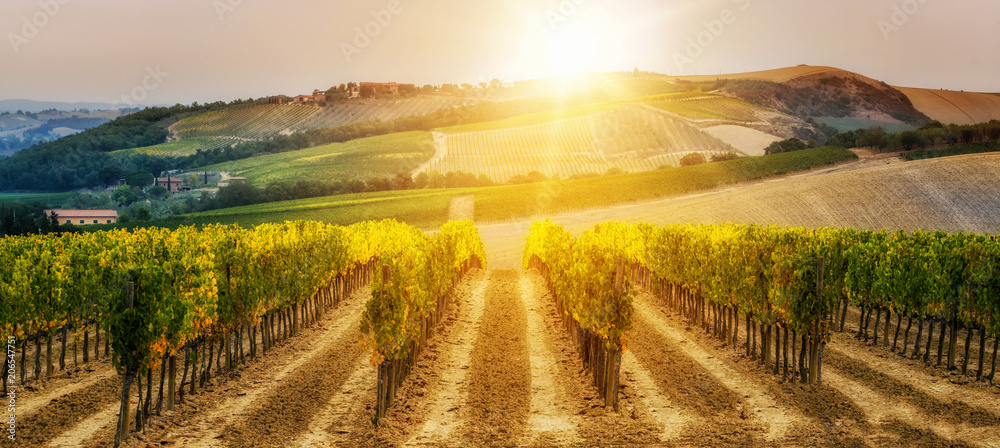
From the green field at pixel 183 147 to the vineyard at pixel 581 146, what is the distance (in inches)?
2327

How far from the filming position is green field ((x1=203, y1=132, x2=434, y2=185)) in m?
122

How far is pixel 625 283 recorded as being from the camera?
672 inches

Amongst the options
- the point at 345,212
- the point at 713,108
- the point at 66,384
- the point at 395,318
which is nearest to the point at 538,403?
the point at 395,318

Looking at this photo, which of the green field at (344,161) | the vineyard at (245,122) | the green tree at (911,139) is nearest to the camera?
the green tree at (911,139)

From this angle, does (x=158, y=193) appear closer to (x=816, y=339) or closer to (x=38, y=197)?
(x=38, y=197)

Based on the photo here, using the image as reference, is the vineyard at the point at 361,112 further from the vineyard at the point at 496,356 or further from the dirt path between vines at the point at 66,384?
the dirt path between vines at the point at 66,384

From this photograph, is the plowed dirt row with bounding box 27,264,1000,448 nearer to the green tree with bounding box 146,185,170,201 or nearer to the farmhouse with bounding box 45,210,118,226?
the farmhouse with bounding box 45,210,118,226

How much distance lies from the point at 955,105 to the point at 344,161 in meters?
130

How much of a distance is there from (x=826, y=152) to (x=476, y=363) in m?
94.9

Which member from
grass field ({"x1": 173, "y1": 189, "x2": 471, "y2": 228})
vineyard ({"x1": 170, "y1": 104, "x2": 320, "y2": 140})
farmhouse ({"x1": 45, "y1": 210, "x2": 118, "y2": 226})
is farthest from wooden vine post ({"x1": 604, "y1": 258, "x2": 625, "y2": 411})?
vineyard ({"x1": 170, "y1": 104, "x2": 320, "y2": 140})

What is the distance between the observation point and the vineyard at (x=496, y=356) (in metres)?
14.3

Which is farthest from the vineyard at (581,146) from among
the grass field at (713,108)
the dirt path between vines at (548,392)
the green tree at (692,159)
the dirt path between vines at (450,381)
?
the dirt path between vines at (548,392)

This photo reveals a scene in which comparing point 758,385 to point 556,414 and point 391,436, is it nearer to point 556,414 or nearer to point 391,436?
point 556,414

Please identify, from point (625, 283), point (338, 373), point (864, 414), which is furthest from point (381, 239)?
point (864, 414)
